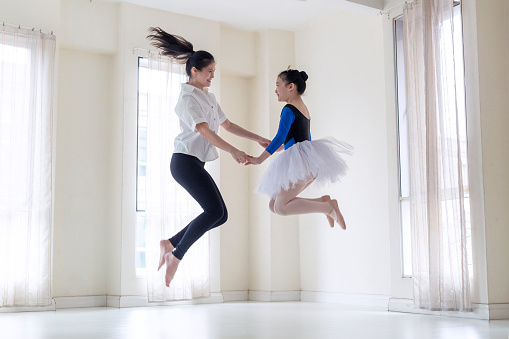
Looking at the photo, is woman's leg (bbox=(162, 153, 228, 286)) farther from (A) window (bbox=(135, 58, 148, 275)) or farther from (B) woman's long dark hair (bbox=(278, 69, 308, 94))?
(A) window (bbox=(135, 58, 148, 275))

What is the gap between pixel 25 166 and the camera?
5523 millimetres

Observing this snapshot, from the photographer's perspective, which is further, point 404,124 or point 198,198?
point 404,124

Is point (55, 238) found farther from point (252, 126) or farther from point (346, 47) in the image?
point (346, 47)

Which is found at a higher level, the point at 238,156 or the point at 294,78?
the point at 294,78

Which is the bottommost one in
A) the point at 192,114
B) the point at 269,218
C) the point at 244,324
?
the point at 244,324

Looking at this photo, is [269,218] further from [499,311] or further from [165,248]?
[499,311]

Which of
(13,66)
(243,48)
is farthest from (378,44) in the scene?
(13,66)

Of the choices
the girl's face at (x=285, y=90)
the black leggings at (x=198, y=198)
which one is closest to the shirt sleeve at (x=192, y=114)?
the black leggings at (x=198, y=198)

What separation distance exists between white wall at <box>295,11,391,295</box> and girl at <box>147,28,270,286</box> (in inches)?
82.6

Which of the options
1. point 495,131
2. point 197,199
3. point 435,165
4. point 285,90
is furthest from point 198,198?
→ point 495,131

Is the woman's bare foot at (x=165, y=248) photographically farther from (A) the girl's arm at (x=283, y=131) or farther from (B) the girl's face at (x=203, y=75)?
(B) the girl's face at (x=203, y=75)

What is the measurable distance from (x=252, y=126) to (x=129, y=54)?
175 centimetres

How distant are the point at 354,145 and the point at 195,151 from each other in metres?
2.50

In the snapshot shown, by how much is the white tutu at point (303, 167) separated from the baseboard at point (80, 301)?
271 centimetres
